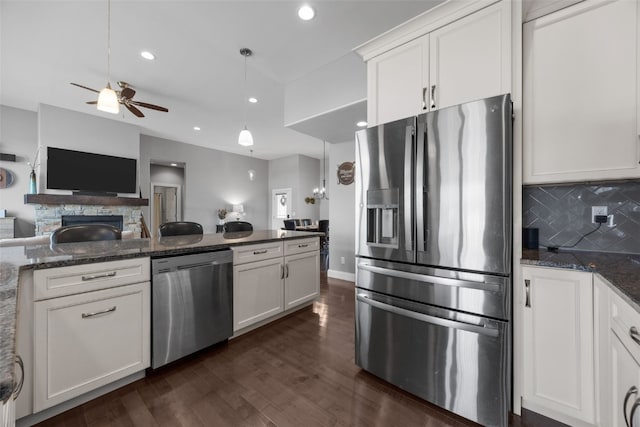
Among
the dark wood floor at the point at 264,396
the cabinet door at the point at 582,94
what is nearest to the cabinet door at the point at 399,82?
the cabinet door at the point at 582,94

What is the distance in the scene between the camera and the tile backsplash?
1.61 m

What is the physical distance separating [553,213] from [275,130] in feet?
17.0

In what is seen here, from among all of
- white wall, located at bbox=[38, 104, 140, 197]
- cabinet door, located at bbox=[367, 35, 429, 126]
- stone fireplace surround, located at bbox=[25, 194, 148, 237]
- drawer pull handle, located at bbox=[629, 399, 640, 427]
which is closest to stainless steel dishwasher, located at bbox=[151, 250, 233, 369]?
cabinet door, located at bbox=[367, 35, 429, 126]

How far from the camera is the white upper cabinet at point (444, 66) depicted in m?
1.48

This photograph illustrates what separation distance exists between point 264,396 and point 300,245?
1.55 meters

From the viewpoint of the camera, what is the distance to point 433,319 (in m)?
1.54

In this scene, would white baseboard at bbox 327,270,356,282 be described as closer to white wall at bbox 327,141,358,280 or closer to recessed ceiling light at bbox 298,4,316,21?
white wall at bbox 327,141,358,280

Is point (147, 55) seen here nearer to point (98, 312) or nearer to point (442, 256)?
point (98, 312)

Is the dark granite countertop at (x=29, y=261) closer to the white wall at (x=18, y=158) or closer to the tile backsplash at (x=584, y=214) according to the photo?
the tile backsplash at (x=584, y=214)

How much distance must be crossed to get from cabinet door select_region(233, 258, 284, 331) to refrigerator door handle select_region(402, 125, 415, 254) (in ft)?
4.86

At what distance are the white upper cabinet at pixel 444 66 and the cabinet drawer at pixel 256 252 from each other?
→ 4.99 ft

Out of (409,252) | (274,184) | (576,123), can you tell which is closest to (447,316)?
(409,252)

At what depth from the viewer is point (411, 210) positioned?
1.61 metres

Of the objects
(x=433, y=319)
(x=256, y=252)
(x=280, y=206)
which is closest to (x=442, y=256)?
(x=433, y=319)
